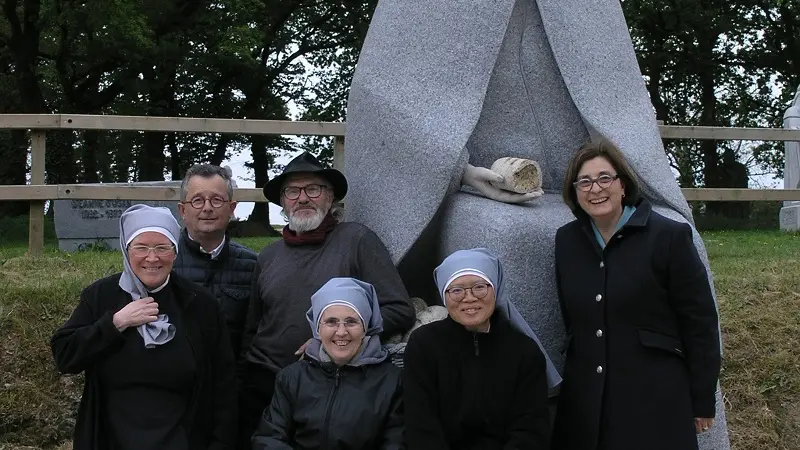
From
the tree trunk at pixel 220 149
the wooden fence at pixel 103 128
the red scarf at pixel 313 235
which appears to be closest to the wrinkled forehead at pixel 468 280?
the red scarf at pixel 313 235

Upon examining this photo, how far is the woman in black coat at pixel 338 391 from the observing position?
2822mm

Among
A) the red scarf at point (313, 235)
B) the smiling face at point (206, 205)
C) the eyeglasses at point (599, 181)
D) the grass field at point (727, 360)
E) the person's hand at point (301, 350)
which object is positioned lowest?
the grass field at point (727, 360)

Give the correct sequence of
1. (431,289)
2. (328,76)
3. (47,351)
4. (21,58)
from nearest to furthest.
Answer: (431,289) → (47,351) → (21,58) → (328,76)

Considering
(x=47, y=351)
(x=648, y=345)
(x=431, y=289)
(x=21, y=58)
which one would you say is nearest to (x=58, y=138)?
(x=21, y=58)

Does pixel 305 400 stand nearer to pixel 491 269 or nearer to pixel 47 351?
pixel 491 269

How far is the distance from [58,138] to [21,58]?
153 centimetres

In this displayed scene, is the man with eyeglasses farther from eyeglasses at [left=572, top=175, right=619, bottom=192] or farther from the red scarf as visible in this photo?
eyeglasses at [left=572, top=175, right=619, bottom=192]

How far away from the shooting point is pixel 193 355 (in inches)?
114

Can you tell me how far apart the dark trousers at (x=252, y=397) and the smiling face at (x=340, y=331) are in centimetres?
44

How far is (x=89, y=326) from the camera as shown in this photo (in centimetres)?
280

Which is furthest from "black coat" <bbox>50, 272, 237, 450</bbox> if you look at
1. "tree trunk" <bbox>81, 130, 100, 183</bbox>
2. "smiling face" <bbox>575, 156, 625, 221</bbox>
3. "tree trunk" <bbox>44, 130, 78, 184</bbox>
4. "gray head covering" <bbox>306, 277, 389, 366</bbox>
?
"tree trunk" <bbox>81, 130, 100, 183</bbox>

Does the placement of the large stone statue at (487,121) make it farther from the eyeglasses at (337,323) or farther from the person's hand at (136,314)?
the person's hand at (136,314)

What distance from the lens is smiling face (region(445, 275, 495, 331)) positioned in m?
2.78

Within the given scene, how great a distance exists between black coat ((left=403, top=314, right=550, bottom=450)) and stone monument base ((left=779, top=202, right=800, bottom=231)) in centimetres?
994
